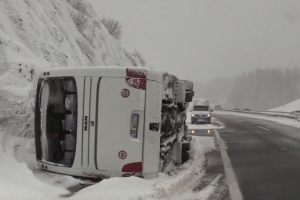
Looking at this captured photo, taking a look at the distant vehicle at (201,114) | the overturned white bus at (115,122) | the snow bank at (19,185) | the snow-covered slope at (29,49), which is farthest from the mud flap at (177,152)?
the distant vehicle at (201,114)

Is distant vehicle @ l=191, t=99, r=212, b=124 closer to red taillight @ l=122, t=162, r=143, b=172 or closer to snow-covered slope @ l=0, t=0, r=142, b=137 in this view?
snow-covered slope @ l=0, t=0, r=142, b=137

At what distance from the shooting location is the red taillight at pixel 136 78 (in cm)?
565

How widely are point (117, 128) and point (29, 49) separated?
23.5ft

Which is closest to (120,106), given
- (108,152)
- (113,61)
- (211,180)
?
(108,152)

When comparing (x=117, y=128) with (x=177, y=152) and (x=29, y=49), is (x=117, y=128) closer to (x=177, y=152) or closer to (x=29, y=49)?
(x=177, y=152)

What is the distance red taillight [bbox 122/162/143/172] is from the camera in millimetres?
5621

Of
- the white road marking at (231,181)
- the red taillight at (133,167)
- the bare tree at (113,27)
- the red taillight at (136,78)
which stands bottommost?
the white road marking at (231,181)

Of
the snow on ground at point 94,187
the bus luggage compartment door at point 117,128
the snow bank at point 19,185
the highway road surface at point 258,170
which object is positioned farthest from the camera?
the highway road surface at point 258,170

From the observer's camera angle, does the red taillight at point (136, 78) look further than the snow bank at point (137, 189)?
Yes

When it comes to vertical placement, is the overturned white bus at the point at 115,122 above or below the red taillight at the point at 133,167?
above

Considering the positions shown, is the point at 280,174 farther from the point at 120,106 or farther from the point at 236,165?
the point at 120,106

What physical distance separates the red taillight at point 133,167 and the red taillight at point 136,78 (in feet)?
4.28

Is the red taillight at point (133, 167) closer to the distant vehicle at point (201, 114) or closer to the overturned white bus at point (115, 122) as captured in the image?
the overturned white bus at point (115, 122)

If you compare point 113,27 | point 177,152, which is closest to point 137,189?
point 177,152
